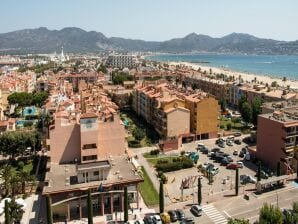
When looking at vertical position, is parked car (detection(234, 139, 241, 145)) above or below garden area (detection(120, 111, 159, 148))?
below

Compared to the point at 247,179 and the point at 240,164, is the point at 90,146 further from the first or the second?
the point at 240,164

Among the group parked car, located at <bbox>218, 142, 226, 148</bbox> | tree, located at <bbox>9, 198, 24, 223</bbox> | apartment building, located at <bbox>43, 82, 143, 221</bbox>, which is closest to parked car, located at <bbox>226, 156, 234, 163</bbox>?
parked car, located at <bbox>218, 142, 226, 148</bbox>

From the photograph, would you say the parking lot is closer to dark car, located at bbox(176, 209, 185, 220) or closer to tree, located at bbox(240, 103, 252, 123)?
dark car, located at bbox(176, 209, 185, 220)

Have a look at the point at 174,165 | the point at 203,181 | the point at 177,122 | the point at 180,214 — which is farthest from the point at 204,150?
the point at 180,214

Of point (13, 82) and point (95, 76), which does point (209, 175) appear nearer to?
point (13, 82)

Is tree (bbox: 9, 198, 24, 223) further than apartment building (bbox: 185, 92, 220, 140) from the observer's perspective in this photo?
No

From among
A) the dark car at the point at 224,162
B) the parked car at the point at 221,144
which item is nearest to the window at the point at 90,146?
the dark car at the point at 224,162
